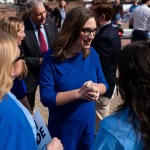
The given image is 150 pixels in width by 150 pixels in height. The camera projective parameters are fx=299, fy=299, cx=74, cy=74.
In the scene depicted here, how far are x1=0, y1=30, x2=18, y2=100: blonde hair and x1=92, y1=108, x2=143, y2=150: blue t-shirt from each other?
51cm

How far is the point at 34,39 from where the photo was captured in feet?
12.2

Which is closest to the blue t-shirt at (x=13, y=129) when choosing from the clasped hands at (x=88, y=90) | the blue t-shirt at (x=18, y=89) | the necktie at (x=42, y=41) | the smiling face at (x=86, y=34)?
the clasped hands at (x=88, y=90)

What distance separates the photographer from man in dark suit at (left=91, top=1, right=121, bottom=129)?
317 centimetres

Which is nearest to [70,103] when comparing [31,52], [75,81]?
[75,81]

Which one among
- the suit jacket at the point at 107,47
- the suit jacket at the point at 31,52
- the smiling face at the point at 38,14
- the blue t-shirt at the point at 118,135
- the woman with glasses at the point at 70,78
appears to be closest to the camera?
the blue t-shirt at the point at 118,135

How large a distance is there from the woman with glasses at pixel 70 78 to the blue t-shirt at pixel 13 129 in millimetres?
750

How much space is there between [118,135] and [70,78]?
980mm

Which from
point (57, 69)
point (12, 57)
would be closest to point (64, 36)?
point (57, 69)

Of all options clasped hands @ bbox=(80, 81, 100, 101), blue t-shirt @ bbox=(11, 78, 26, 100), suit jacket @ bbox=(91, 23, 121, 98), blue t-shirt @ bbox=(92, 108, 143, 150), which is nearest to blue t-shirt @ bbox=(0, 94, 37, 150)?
blue t-shirt @ bbox=(92, 108, 143, 150)

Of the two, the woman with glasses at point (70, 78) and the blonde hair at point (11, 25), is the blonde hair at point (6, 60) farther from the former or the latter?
the blonde hair at point (11, 25)

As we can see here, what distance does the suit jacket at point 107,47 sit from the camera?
10.4 ft

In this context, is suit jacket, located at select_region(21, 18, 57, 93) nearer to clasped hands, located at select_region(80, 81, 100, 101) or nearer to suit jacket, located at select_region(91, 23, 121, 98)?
suit jacket, located at select_region(91, 23, 121, 98)

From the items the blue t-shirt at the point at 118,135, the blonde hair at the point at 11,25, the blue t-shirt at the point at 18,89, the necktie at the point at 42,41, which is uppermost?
the blonde hair at the point at 11,25

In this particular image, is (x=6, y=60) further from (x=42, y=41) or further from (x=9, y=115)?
(x=42, y=41)
